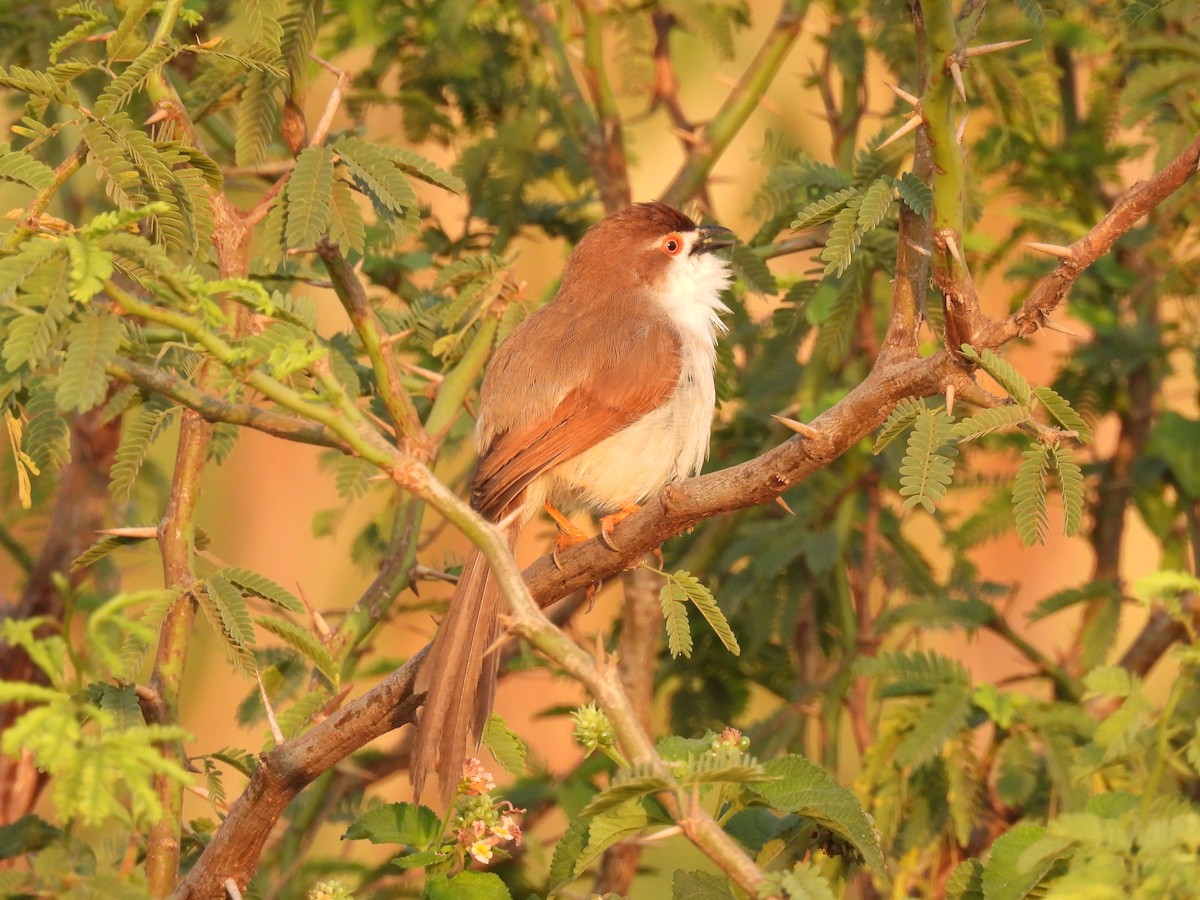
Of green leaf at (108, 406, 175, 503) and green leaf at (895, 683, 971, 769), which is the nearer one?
green leaf at (108, 406, 175, 503)

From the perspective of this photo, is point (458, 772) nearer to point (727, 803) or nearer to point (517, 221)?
point (727, 803)

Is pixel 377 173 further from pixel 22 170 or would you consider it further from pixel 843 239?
pixel 843 239

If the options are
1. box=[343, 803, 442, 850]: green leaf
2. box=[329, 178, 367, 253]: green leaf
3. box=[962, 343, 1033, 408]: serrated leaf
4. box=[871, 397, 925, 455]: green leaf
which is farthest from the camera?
box=[329, 178, 367, 253]: green leaf

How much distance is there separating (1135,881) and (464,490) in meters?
4.09

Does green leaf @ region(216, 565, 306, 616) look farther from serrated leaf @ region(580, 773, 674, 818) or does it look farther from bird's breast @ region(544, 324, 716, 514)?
bird's breast @ region(544, 324, 716, 514)

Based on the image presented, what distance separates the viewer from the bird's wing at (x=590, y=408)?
4.26 metres

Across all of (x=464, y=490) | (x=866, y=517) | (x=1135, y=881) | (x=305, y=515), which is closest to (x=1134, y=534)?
(x=866, y=517)

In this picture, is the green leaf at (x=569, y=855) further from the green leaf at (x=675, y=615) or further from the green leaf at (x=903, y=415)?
the green leaf at (x=903, y=415)

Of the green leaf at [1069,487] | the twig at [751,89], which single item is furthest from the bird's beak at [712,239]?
the green leaf at [1069,487]

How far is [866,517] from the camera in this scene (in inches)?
212

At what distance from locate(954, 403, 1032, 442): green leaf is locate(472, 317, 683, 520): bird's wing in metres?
1.92

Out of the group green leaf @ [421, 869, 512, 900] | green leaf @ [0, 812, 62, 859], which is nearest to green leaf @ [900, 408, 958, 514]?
green leaf @ [421, 869, 512, 900]

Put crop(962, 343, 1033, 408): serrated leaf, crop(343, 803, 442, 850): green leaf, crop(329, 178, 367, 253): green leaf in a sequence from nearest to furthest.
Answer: crop(962, 343, 1033, 408): serrated leaf, crop(343, 803, 442, 850): green leaf, crop(329, 178, 367, 253): green leaf

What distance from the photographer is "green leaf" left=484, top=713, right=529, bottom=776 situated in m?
3.29
